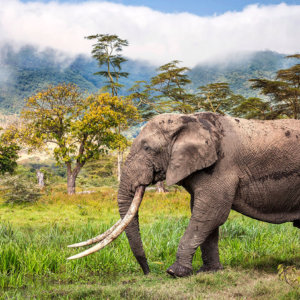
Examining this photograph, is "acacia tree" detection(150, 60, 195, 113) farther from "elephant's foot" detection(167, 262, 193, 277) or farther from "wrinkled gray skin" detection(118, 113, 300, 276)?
"elephant's foot" detection(167, 262, 193, 277)

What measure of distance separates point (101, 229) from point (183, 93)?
2422 centimetres

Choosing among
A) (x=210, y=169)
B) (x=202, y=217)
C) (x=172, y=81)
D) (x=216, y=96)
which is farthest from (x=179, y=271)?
(x=216, y=96)

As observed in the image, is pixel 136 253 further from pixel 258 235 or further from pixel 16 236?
pixel 258 235

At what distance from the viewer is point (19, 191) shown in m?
13.2

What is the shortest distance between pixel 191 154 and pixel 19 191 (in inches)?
419

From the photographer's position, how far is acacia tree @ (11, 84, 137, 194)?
1838 cm

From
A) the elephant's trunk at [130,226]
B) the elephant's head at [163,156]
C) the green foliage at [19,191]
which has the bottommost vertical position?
the green foliage at [19,191]

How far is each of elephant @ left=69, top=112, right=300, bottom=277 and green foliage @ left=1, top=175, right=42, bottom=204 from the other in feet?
31.8

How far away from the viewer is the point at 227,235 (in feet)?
23.0

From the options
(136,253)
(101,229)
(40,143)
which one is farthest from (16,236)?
(40,143)

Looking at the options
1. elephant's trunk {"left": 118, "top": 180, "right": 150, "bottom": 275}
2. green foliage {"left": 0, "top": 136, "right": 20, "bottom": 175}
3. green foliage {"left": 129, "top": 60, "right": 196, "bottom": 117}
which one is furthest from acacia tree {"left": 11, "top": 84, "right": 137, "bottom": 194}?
elephant's trunk {"left": 118, "top": 180, "right": 150, "bottom": 275}

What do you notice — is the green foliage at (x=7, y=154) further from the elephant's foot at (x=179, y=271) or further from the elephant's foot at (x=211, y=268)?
the elephant's foot at (x=179, y=271)

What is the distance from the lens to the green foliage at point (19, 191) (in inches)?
518

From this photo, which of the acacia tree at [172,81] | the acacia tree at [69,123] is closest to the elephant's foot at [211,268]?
the acacia tree at [69,123]
